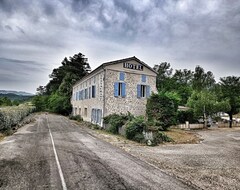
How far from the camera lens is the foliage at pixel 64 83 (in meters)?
48.1

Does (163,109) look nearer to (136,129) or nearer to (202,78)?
(136,129)

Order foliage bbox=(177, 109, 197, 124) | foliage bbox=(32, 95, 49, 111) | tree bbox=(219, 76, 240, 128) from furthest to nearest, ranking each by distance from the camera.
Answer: foliage bbox=(32, 95, 49, 111) → tree bbox=(219, 76, 240, 128) → foliage bbox=(177, 109, 197, 124)

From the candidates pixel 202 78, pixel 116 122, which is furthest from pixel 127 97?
pixel 202 78

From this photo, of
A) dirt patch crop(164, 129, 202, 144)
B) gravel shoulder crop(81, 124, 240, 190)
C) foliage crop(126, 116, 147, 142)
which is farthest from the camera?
dirt patch crop(164, 129, 202, 144)

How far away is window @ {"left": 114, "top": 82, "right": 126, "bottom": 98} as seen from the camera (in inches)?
880

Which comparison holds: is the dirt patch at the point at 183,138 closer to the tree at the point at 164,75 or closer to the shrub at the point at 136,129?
the shrub at the point at 136,129

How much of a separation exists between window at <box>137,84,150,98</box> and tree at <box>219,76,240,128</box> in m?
12.6

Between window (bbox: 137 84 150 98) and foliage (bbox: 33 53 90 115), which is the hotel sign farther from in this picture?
foliage (bbox: 33 53 90 115)

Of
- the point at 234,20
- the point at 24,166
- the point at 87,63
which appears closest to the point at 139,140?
the point at 24,166

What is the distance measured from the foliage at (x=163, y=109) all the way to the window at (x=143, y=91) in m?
2.26

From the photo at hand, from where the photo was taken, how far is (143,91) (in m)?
24.5

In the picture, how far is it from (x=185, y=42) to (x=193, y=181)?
1858cm

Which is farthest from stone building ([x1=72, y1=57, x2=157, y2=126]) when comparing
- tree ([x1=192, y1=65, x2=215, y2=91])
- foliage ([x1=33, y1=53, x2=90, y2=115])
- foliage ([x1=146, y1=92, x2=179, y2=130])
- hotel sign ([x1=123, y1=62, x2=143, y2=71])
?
tree ([x1=192, y1=65, x2=215, y2=91])

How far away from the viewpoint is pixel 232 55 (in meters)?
25.4
